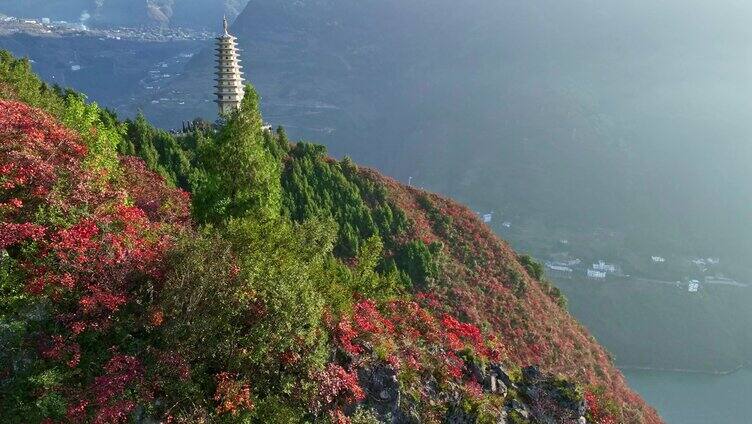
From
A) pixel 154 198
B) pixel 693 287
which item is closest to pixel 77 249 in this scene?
pixel 154 198

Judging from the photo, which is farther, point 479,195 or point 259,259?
point 479,195

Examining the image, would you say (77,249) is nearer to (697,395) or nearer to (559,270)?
(697,395)

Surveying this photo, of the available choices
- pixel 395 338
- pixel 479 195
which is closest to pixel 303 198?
pixel 395 338

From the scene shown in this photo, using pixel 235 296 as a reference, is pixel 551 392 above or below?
below

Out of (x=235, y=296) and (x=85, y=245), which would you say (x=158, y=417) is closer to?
(x=235, y=296)

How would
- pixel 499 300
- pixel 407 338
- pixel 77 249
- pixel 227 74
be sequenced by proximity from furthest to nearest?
pixel 227 74
pixel 499 300
pixel 407 338
pixel 77 249
